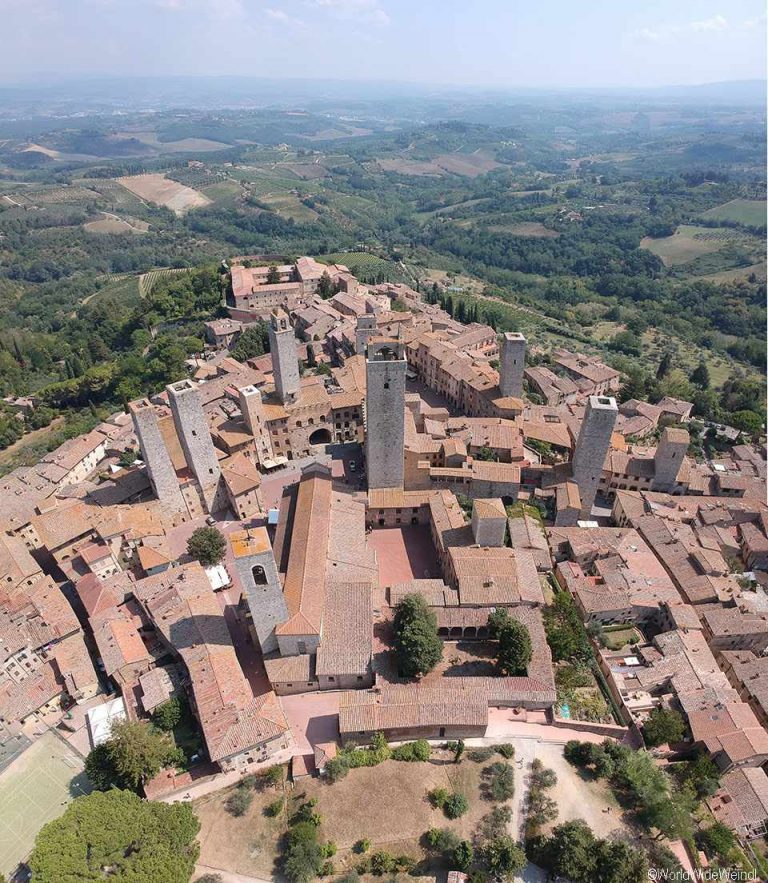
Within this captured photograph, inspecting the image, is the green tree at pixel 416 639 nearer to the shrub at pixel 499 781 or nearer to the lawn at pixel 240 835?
the shrub at pixel 499 781

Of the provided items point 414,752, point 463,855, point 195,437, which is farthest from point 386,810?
point 195,437

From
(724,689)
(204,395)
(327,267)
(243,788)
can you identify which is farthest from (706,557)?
(327,267)

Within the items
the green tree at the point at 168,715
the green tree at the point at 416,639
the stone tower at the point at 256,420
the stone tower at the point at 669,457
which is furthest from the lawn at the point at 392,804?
the stone tower at the point at 669,457

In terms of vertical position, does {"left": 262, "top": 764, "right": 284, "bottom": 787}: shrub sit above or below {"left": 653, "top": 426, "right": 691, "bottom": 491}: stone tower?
below

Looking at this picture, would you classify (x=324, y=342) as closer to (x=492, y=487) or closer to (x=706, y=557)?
(x=492, y=487)

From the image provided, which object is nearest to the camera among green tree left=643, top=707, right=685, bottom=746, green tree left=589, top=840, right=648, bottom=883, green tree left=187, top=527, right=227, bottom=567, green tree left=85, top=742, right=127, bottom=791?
green tree left=589, top=840, right=648, bottom=883

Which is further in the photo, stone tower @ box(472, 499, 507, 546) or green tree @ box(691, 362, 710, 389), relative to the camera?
green tree @ box(691, 362, 710, 389)

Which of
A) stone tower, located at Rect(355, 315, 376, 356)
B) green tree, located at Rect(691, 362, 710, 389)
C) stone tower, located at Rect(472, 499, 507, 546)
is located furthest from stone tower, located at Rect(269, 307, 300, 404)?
green tree, located at Rect(691, 362, 710, 389)

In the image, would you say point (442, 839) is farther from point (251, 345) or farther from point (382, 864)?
point (251, 345)

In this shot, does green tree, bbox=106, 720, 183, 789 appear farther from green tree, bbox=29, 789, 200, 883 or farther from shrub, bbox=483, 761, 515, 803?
shrub, bbox=483, 761, 515, 803
